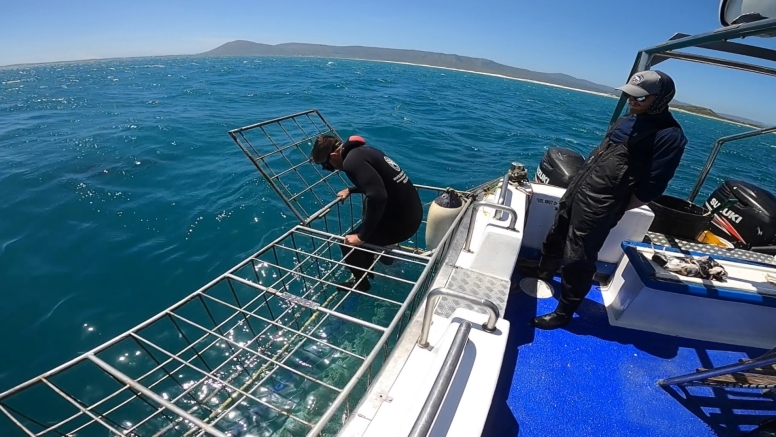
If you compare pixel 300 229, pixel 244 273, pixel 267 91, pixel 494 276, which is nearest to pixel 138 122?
pixel 267 91

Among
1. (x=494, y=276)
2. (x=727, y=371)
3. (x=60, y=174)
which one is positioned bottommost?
(x=60, y=174)

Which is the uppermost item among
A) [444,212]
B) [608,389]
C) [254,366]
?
[444,212]

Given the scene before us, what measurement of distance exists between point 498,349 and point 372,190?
167 cm

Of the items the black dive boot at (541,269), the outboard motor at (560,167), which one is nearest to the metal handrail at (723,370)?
the black dive boot at (541,269)

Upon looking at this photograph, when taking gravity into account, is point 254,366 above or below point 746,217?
below

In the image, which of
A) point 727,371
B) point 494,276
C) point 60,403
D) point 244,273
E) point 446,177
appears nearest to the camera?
point 727,371

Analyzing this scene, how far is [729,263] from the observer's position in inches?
130

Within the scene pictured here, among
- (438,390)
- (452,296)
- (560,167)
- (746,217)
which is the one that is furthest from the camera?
(560,167)

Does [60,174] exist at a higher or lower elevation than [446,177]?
higher

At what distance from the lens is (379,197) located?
2930 millimetres

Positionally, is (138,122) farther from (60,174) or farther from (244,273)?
(244,273)

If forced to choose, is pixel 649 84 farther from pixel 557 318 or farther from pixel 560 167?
pixel 560 167

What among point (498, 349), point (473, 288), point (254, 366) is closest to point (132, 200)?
point (254, 366)

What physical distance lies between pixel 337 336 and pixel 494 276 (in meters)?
2.12
